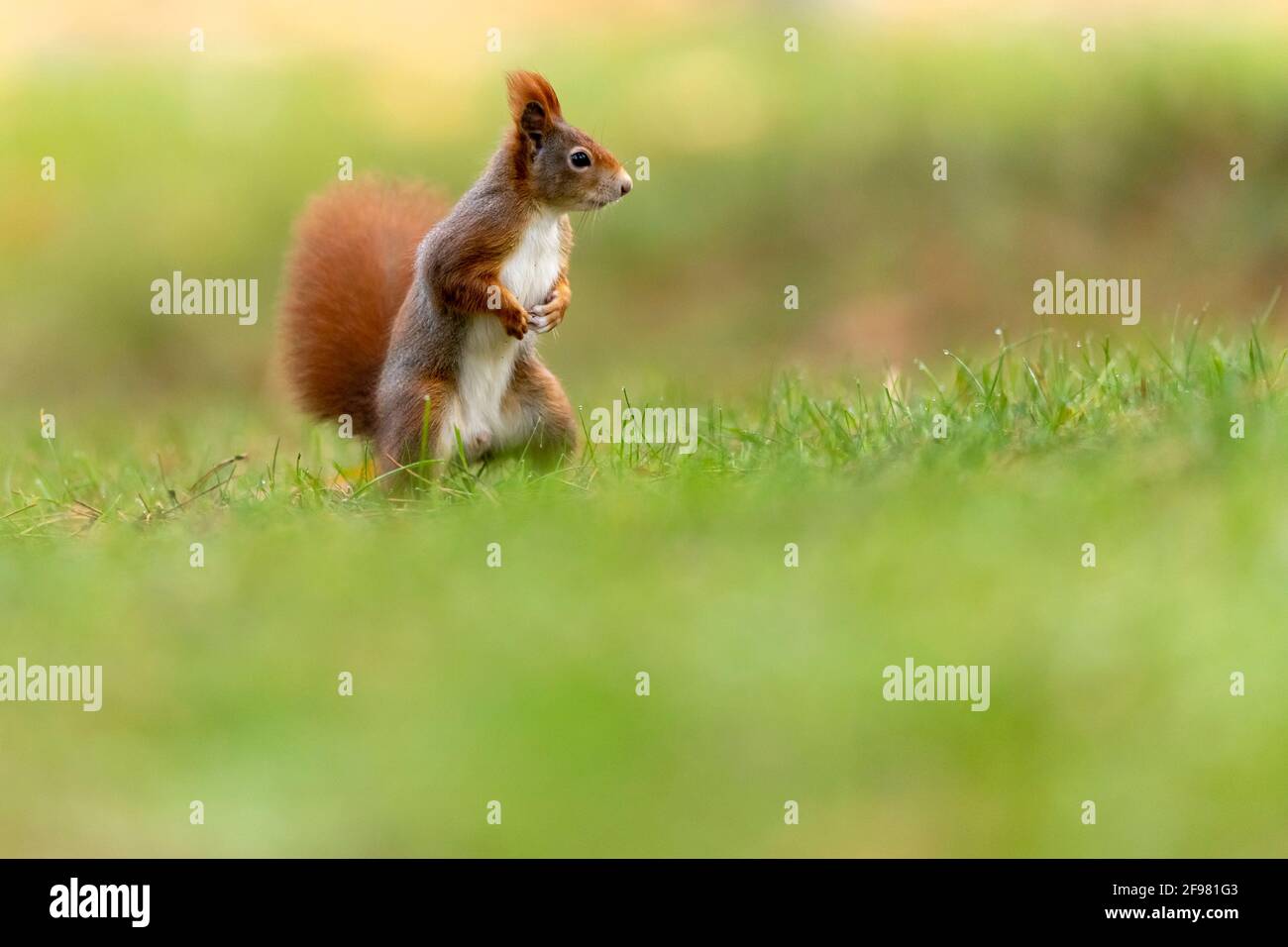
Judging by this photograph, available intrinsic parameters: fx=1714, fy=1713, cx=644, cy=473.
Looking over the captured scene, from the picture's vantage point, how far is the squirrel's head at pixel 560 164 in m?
6.29

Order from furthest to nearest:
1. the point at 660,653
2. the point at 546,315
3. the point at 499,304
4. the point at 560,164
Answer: the point at 560,164 < the point at 546,315 < the point at 499,304 < the point at 660,653

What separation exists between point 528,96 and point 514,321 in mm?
950

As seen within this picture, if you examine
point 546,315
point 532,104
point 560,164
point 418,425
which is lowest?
point 418,425

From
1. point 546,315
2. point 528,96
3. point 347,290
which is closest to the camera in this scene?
point 546,315

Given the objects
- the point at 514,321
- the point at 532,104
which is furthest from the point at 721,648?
the point at 532,104

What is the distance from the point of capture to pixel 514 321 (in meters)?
6.06

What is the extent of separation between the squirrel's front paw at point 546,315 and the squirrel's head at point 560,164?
39 centimetres

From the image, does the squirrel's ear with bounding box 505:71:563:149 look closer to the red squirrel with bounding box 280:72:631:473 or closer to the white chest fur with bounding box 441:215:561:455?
the red squirrel with bounding box 280:72:631:473

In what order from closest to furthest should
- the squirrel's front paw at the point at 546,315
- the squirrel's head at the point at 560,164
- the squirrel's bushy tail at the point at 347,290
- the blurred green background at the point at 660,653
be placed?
the blurred green background at the point at 660,653
the squirrel's front paw at the point at 546,315
the squirrel's head at the point at 560,164
the squirrel's bushy tail at the point at 347,290

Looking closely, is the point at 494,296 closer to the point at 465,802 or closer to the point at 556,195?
the point at 556,195

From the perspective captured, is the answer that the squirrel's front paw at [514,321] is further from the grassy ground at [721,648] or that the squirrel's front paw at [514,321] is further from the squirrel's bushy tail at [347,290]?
the squirrel's bushy tail at [347,290]

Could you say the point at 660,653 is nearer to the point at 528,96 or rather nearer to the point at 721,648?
the point at 721,648

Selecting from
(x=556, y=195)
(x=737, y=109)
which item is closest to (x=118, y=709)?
(x=556, y=195)

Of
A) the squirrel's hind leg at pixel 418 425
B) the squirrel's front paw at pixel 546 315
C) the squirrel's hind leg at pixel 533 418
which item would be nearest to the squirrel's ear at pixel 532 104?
the squirrel's front paw at pixel 546 315
